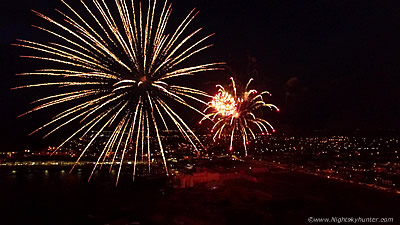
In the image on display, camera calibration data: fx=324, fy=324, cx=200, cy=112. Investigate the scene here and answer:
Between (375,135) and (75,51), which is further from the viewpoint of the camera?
(375,135)

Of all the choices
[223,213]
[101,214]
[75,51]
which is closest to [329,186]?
[223,213]

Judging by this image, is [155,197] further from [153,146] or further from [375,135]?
[375,135]

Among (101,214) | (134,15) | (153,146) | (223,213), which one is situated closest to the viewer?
(134,15)

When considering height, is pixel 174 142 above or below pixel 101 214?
above

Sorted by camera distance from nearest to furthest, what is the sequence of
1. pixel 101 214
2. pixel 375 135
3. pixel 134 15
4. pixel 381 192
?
pixel 134 15 → pixel 101 214 → pixel 381 192 → pixel 375 135

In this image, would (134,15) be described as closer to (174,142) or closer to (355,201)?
(355,201)

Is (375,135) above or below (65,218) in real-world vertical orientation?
above

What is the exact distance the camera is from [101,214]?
20094mm

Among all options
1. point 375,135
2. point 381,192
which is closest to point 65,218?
point 381,192

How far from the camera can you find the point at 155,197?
2462 cm

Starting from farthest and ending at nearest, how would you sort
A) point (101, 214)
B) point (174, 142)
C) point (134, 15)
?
1. point (174, 142)
2. point (101, 214)
3. point (134, 15)

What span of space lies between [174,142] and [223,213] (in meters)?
78.0

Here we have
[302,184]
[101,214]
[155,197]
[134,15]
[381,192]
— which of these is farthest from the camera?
[302,184]

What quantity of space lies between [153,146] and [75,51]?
100729 mm
